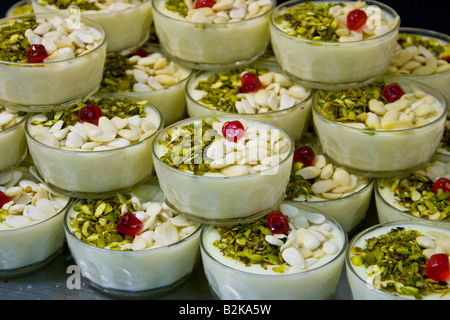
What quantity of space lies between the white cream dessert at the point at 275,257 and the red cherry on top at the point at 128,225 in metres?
0.18

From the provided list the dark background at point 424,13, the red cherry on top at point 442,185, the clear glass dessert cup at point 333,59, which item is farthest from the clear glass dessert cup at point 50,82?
the dark background at point 424,13

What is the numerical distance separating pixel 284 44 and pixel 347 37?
0.19m

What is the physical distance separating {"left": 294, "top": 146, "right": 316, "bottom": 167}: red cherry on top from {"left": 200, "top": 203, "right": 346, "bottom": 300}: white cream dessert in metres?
0.25

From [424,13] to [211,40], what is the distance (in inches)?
60.5

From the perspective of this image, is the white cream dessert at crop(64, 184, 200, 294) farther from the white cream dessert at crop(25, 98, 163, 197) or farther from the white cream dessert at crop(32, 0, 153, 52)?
the white cream dessert at crop(32, 0, 153, 52)

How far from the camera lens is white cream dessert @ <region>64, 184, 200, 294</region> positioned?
1672mm

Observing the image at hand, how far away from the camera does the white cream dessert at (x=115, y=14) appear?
6.93 feet

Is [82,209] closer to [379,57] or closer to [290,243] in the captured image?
[290,243]

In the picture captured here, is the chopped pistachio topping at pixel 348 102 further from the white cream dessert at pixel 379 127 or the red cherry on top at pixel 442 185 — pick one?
the red cherry on top at pixel 442 185

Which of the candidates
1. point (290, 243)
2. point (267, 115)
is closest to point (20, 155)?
point (267, 115)

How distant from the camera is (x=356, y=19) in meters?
1.94

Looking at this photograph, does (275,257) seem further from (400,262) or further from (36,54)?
(36,54)

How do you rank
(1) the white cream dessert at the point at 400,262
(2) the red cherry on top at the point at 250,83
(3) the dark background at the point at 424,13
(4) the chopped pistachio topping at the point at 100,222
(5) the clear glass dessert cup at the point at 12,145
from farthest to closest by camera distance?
(3) the dark background at the point at 424,13, (2) the red cherry on top at the point at 250,83, (5) the clear glass dessert cup at the point at 12,145, (4) the chopped pistachio topping at the point at 100,222, (1) the white cream dessert at the point at 400,262

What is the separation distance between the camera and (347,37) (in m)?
1.92
